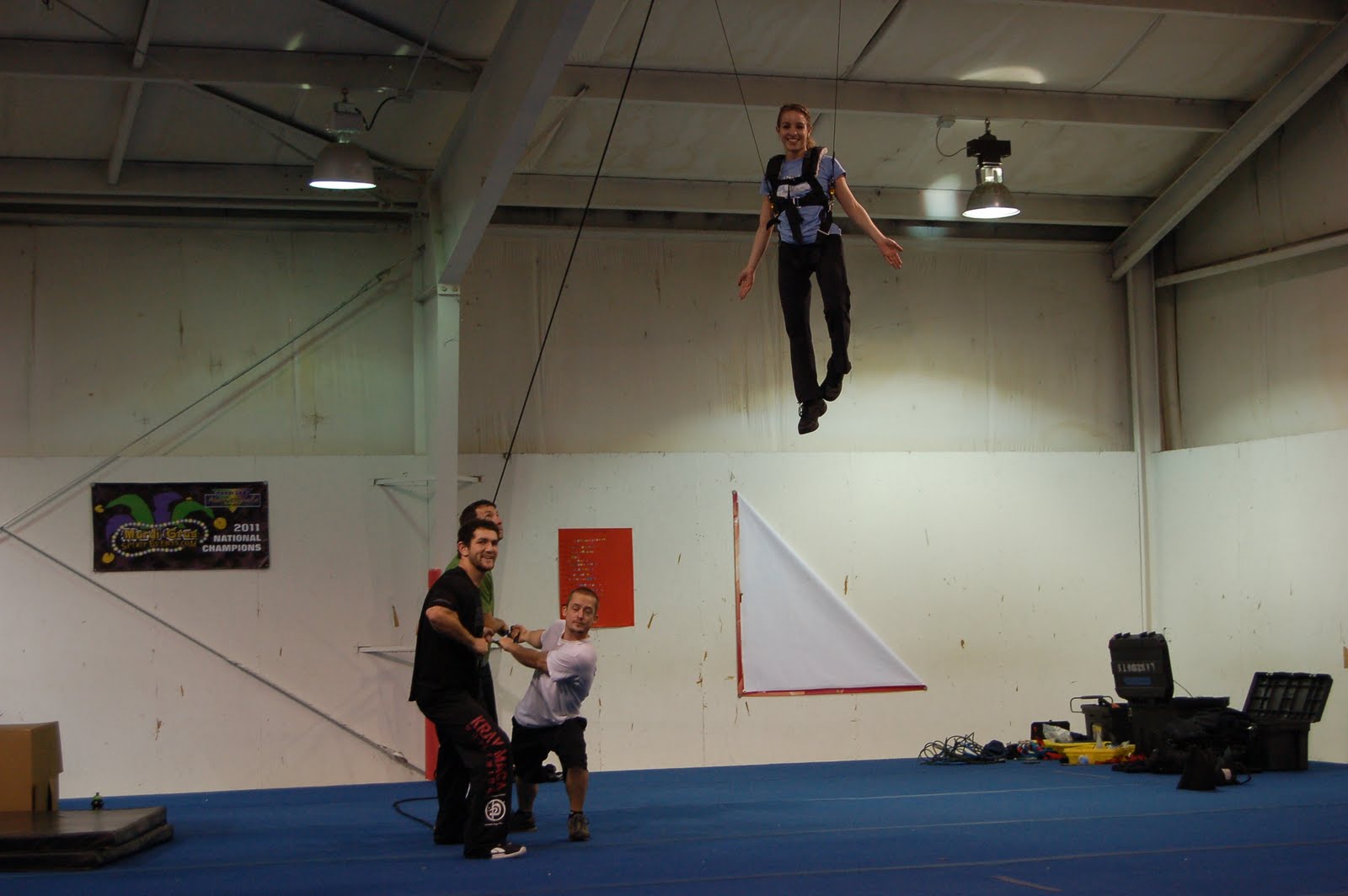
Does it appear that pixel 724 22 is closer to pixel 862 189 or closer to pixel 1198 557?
pixel 862 189

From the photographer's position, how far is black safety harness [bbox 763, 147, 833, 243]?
6.31 m

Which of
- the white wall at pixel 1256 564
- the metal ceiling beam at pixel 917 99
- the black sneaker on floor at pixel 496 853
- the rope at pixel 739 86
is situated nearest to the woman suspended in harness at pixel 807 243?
the rope at pixel 739 86

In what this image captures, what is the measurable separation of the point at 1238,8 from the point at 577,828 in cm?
614

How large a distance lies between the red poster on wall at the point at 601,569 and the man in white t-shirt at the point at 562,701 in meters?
3.12

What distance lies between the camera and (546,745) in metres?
6.67

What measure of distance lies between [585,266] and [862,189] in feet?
6.98

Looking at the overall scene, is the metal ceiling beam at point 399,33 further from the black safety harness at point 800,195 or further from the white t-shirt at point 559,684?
the white t-shirt at point 559,684

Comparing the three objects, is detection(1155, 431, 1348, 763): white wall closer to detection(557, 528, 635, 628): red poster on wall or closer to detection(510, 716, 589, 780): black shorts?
detection(557, 528, 635, 628): red poster on wall

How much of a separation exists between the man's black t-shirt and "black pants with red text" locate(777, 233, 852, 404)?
5.84 feet

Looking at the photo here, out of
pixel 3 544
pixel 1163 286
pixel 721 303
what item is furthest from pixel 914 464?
pixel 3 544

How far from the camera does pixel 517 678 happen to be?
32.3ft

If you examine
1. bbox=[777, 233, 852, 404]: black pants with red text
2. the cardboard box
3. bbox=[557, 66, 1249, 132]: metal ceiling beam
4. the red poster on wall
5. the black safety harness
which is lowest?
the cardboard box

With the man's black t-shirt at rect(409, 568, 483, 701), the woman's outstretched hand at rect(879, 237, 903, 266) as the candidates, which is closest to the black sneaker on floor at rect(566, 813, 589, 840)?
the man's black t-shirt at rect(409, 568, 483, 701)

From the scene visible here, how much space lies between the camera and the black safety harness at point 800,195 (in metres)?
6.31
